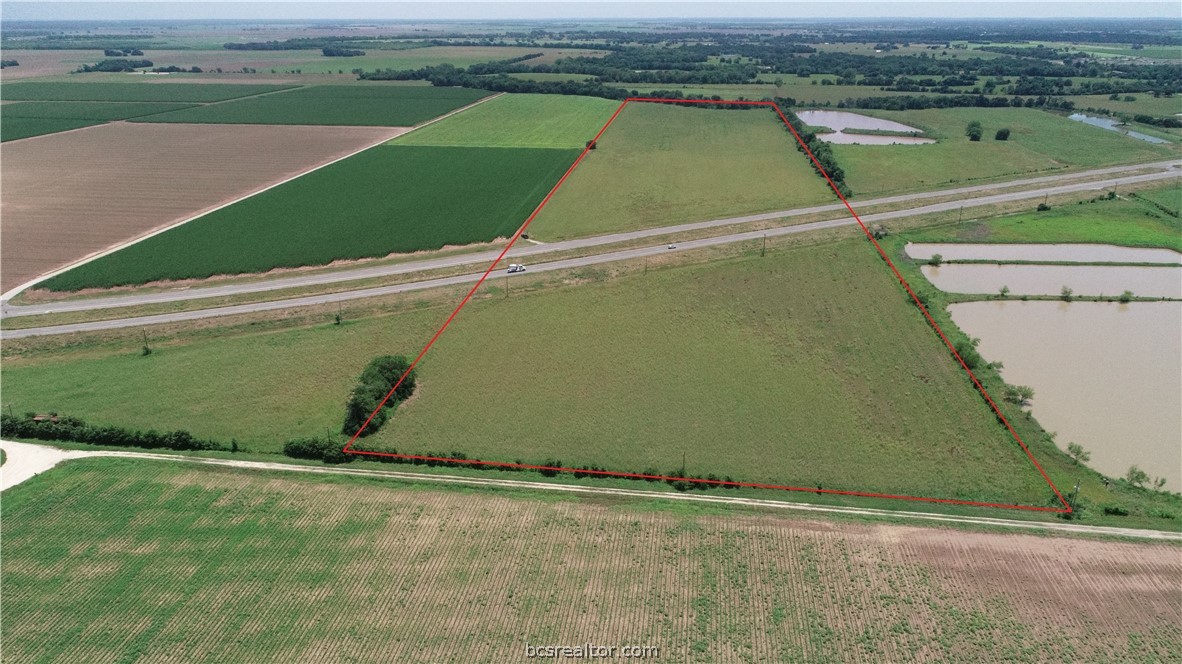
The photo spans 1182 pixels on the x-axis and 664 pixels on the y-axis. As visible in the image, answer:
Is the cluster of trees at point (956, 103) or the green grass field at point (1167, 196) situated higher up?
the cluster of trees at point (956, 103)

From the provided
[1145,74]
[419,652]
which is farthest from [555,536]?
[1145,74]

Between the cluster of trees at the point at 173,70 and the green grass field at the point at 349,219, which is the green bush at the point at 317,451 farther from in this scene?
the cluster of trees at the point at 173,70

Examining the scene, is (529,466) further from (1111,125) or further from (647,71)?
(647,71)

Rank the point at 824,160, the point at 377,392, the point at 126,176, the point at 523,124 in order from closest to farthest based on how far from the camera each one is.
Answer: the point at 377,392 → the point at 126,176 → the point at 824,160 → the point at 523,124

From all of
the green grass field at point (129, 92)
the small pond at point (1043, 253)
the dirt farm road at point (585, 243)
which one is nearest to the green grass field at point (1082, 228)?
the small pond at point (1043, 253)

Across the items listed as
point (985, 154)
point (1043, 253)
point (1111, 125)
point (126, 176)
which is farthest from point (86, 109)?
point (1111, 125)

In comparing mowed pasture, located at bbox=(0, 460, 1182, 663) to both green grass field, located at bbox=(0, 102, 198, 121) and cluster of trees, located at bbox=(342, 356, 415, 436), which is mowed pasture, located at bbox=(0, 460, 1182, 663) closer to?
cluster of trees, located at bbox=(342, 356, 415, 436)

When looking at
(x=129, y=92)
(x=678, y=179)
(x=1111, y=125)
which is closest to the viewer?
(x=678, y=179)

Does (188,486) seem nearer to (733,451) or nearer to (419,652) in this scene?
(419,652)
